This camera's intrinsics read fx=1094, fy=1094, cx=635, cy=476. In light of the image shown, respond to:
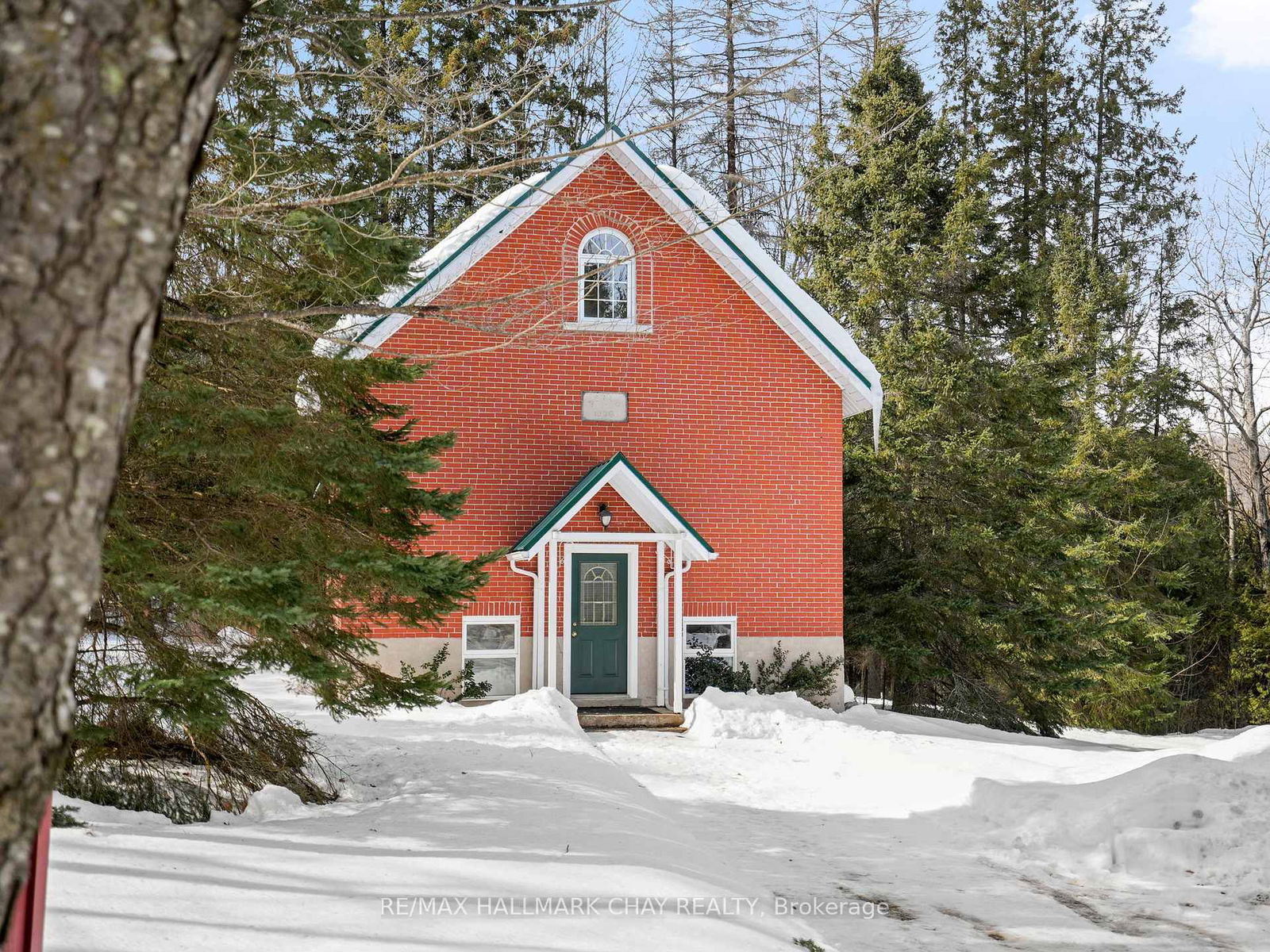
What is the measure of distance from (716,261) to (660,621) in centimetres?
551

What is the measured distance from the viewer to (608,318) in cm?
1670

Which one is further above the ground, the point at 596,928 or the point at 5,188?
the point at 5,188

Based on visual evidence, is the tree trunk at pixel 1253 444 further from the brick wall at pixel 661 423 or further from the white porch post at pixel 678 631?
the white porch post at pixel 678 631

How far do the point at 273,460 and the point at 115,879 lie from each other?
111 inches

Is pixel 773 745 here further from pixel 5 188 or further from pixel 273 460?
pixel 5 188

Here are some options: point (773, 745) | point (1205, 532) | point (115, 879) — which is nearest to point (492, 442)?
point (773, 745)

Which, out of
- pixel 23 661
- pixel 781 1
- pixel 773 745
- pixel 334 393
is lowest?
pixel 773 745

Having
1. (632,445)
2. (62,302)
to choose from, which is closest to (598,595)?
(632,445)

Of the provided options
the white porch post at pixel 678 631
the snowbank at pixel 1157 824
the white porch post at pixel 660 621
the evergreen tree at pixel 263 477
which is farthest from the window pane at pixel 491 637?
the snowbank at pixel 1157 824

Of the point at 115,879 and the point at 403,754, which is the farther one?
the point at 403,754

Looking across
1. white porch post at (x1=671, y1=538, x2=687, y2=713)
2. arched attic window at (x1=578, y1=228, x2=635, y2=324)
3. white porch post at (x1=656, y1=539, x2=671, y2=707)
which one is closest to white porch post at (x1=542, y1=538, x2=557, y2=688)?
white porch post at (x1=656, y1=539, x2=671, y2=707)

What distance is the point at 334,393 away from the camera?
8125mm

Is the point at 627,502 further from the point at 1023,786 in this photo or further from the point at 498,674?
the point at 1023,786

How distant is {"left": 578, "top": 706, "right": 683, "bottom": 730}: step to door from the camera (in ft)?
47.9
